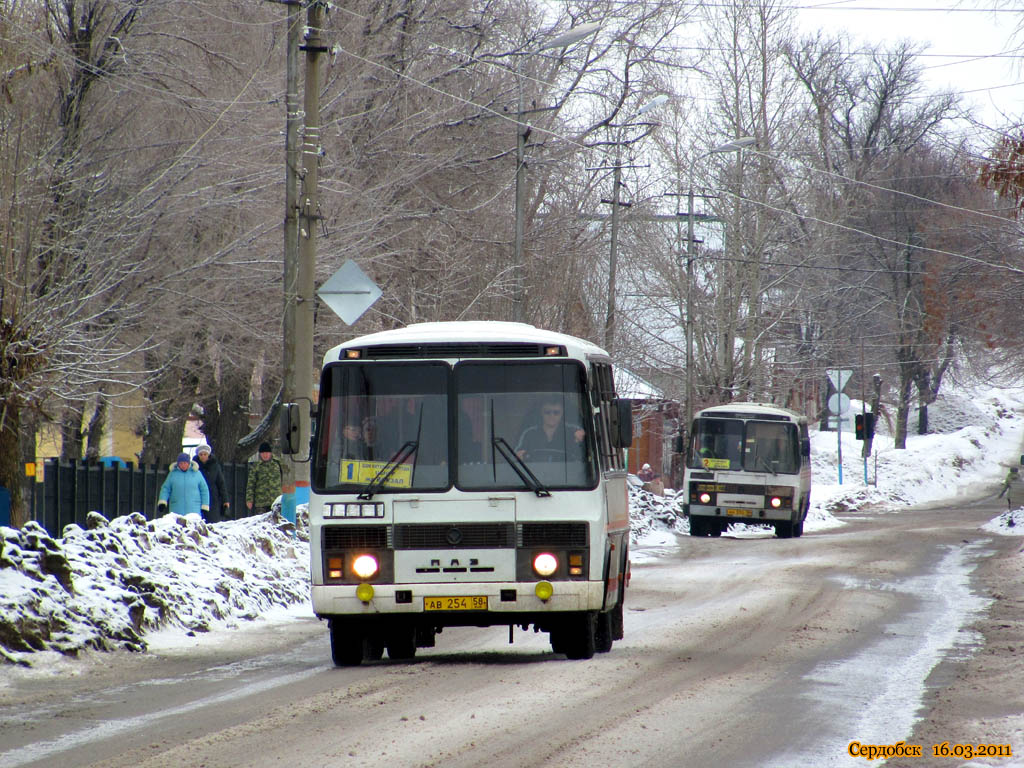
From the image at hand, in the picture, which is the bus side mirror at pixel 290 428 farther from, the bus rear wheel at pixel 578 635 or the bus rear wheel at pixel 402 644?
the bus rear wheel at pixel 578 635

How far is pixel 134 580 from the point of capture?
13.8m

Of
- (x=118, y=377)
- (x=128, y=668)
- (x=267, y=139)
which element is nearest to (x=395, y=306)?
(x=267, y=139)

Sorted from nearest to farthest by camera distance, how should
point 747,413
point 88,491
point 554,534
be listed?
point 554,534, point 88,491, point 747,413

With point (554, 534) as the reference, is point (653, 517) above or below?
below

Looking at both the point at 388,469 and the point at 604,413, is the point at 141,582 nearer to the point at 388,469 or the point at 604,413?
the point at 388,469

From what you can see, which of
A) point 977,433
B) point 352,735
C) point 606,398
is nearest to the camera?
point 352,735

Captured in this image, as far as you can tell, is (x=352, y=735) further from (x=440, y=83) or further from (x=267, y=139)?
(x=440, y=83)

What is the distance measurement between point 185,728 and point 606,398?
5016 mm

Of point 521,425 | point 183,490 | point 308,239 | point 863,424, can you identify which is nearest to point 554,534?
point 521,425

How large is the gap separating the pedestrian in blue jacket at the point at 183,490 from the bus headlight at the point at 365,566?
8.95 m

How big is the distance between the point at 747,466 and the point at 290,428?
75.2 ft

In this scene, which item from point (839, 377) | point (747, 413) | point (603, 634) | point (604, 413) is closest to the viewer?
point (604, 413)

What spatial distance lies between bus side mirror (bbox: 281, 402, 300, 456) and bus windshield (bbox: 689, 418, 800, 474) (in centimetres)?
2258

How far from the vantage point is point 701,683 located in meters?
10.4
